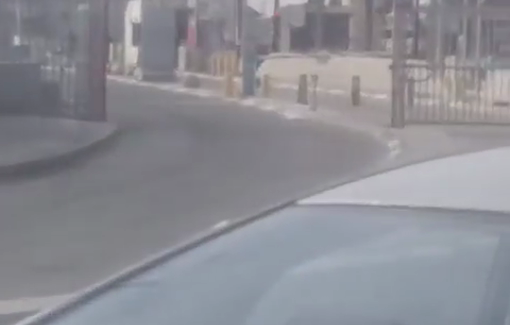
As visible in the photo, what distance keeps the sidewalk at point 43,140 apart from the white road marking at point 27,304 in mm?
10432

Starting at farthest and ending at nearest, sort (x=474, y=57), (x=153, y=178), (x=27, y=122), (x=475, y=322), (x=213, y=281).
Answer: (x=474, y=57)
(x=27, y=122)
(x=153, y=178)
(x=213, y=281)
(x=475, y=322)

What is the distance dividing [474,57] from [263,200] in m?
14.3

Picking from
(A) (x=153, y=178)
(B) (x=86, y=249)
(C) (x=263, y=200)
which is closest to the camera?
(B) (x=86, y=249)

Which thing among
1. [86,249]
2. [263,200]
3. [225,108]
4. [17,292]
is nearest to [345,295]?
[17,292]

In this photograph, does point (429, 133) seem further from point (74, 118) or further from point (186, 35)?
point (186, 35)

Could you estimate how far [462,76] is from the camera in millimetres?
29844

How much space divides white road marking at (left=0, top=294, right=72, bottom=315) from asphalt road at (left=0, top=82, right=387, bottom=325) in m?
0.01

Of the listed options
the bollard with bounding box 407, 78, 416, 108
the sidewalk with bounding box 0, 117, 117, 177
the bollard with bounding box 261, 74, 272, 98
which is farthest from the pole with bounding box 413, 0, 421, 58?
the sidewalk with bounding box 0, 117, 117, 177

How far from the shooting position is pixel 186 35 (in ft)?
233

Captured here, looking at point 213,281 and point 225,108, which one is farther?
point 225,108

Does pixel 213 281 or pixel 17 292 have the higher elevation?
pixel 213 281

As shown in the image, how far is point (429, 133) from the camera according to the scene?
2806 cm

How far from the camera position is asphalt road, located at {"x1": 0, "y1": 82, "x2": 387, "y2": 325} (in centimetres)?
1260

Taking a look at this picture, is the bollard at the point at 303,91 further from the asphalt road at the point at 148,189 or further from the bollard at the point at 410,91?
the bollard at the point at 410,91
